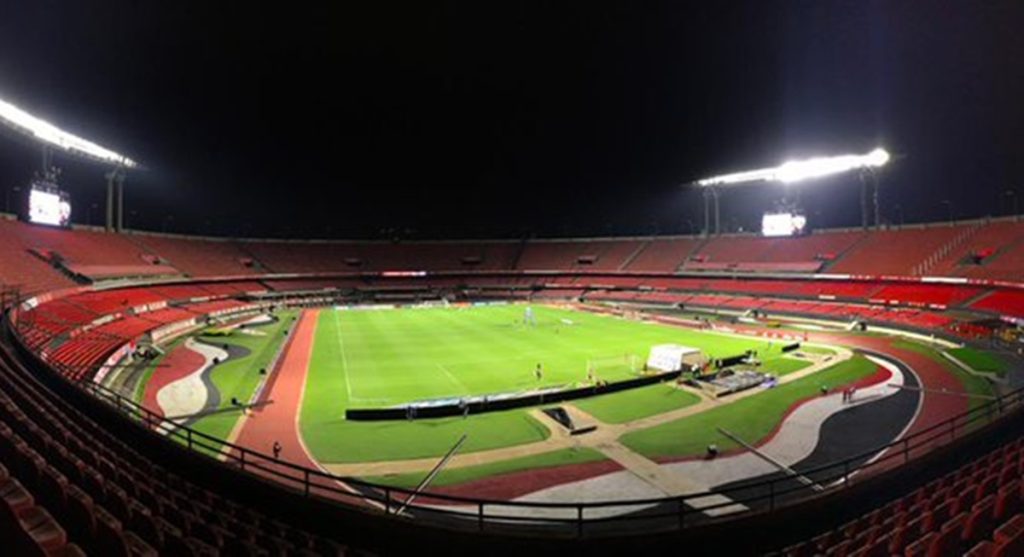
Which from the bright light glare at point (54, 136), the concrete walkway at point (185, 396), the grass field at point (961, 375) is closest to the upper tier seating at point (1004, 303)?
the grass field at point (961, 375)

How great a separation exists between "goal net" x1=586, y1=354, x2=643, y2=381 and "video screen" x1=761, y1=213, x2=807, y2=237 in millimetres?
46394

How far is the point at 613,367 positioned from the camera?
34094 mm

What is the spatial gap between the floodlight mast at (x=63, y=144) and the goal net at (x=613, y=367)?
44754mm

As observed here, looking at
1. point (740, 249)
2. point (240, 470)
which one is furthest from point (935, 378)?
point (740, 249)

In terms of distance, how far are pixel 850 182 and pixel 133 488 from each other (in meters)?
89.6

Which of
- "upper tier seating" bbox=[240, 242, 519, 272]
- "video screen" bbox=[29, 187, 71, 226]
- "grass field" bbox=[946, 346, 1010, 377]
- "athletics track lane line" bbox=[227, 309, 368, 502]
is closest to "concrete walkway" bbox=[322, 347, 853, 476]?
"athletics track lane line" bbox=[227, 309, 368, 502]

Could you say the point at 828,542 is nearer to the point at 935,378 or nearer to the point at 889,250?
the point at 935,378

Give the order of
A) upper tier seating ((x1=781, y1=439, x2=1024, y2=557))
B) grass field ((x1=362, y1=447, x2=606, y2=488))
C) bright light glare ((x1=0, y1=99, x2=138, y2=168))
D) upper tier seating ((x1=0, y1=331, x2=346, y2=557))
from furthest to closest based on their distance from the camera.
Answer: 1. bright light glare ((x1=0, y1=99, x2=138, y2=168))
2. grass field ((x1=362, y1=447, x2=606, y2=488))
3. upper tier seating ((x1=781, y1=439, x2=1024, y2=557))
4. upper tier seating ((x1=0, y1=331, x2=346, y2=557))

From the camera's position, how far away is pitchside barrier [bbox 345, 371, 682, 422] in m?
23.6

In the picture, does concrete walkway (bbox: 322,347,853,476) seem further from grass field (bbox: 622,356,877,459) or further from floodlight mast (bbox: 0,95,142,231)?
floodlight mast (bbox: 0,95,142,231)

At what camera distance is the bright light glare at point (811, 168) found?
6222 cm

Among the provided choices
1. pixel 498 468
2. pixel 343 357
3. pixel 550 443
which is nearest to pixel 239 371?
pixel 343 357

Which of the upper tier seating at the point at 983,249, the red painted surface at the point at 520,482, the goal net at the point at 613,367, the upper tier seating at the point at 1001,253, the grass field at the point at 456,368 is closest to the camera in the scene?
the red painted surface at the point at 520,482

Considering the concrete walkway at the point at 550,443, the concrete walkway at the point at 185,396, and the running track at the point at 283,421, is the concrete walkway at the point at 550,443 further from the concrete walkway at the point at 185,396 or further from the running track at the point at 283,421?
the concrete walkway at the point at 185,396
